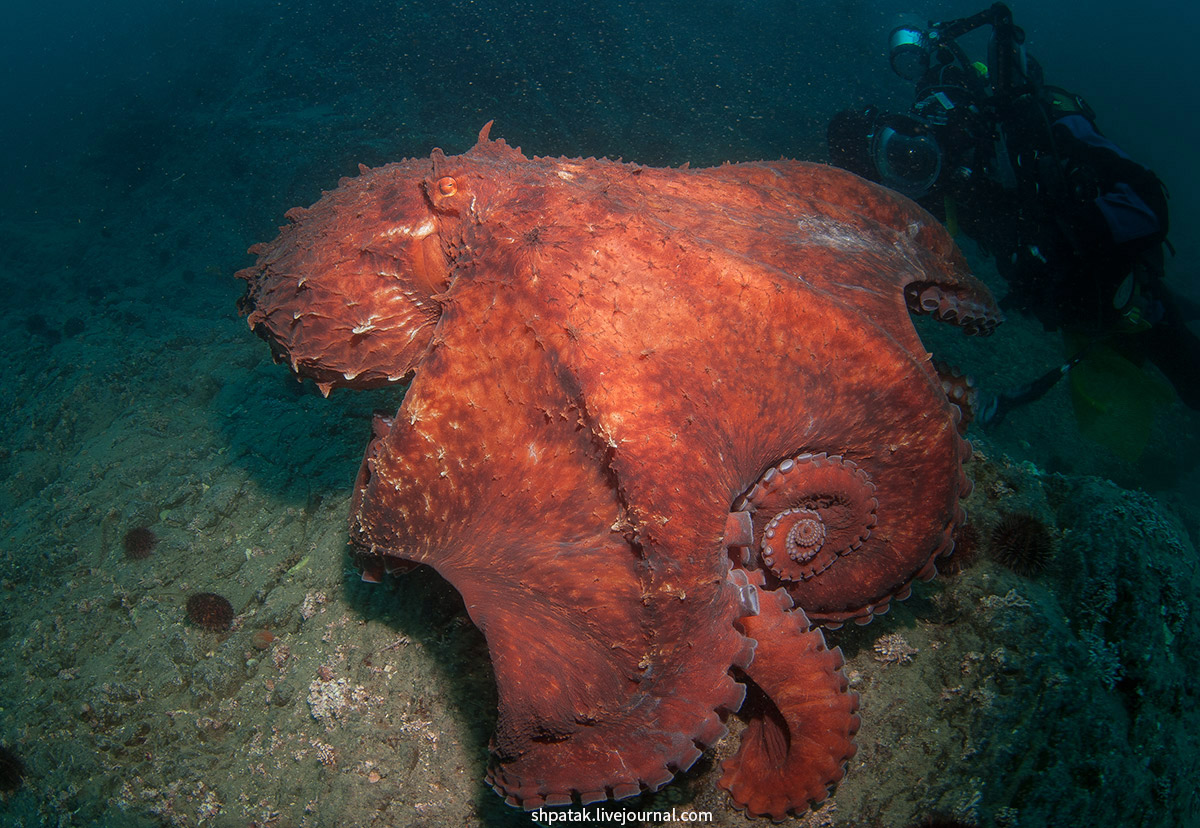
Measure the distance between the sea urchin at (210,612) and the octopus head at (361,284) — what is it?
2779mm

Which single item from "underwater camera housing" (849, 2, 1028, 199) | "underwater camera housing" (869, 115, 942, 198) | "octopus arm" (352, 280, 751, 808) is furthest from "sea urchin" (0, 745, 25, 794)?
"underwater camera housing" (849, 2, 1028, 199)

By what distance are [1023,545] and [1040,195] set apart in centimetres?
547

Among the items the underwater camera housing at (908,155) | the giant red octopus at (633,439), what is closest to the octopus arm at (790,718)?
the giant red octopus at (633,439)

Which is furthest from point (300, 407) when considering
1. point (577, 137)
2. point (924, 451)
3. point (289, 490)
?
point (577, 137)

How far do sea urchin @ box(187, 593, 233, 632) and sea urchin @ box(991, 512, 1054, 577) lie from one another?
580 cm

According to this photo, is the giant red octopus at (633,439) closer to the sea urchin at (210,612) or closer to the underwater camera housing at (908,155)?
the sea urchin at (210,612)

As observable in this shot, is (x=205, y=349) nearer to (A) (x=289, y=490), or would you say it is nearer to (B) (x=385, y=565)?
(A) (x=289, y=490)

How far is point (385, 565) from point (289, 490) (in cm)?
334

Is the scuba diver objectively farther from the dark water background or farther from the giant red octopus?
the giant red octopus

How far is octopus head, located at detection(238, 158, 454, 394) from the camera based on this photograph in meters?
2.62

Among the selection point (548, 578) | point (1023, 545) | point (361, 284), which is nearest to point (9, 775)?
point (361, 284)

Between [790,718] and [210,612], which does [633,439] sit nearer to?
[790,718]

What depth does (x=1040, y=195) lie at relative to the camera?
6.78 metres

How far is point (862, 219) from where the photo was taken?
3084mm
